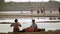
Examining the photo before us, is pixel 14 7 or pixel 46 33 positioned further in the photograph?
pixel 14 7

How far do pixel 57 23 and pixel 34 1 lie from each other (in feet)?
3.77

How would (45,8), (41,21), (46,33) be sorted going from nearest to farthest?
(46,33), (45,8), (41,21)

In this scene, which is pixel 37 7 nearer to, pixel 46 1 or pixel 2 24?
pixel 46 1

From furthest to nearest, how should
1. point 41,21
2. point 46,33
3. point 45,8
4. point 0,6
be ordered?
point 41,21
point 45,8
point 0,6
point 46,33

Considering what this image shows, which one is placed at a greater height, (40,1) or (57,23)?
(40,1)

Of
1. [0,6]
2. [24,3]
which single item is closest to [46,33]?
[0,6]

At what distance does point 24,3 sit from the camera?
194 inches

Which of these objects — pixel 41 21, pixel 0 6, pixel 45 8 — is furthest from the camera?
pixel 41 21

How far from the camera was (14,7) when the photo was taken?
15.9ft

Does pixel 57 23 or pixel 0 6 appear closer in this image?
pixel 0 6

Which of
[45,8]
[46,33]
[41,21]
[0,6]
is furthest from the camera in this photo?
[41,21]

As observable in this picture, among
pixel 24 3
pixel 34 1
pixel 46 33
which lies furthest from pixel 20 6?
pixel 46 33

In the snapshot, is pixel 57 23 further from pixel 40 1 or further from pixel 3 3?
pixel 3 3

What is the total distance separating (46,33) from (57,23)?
425cm
